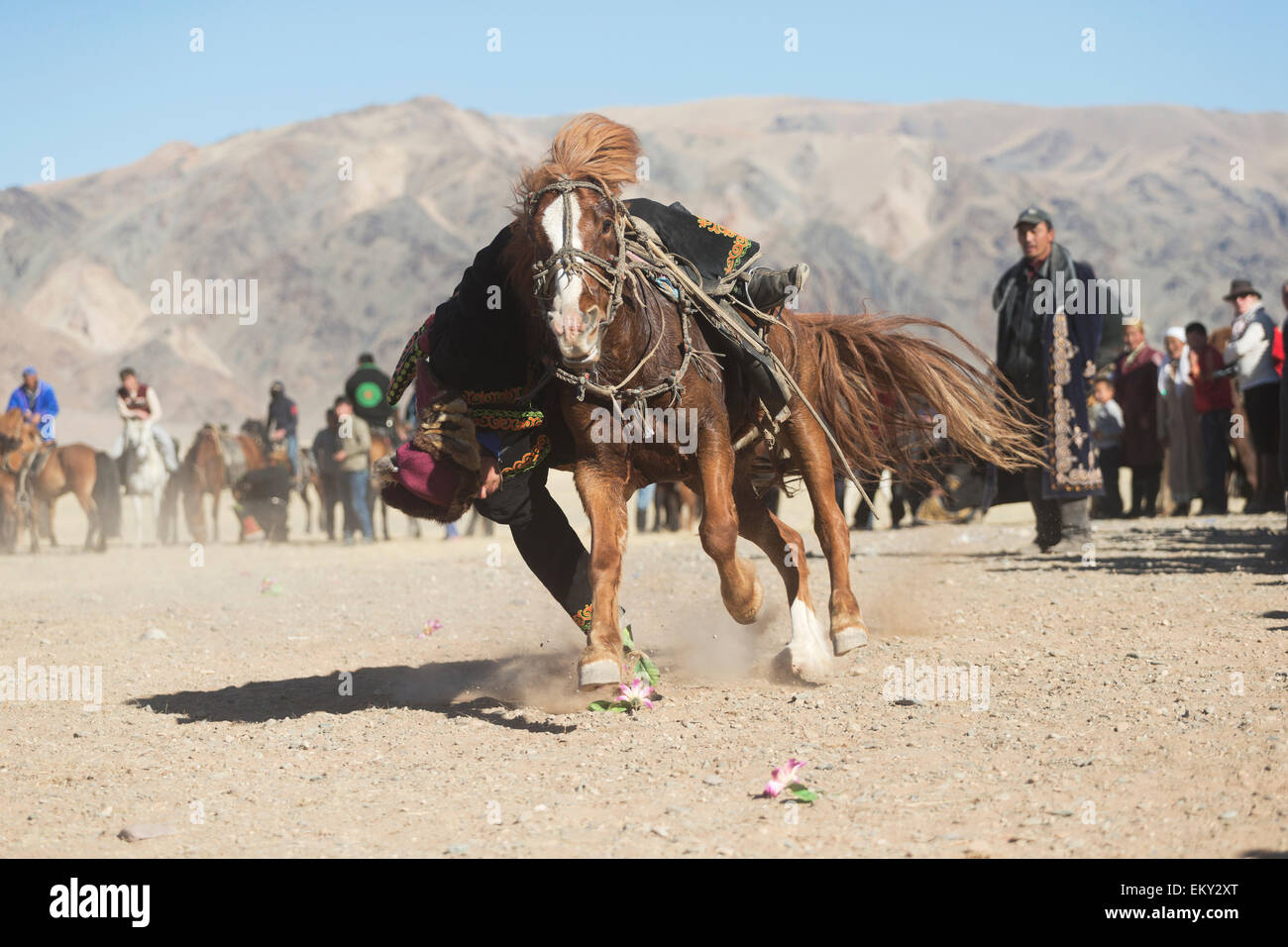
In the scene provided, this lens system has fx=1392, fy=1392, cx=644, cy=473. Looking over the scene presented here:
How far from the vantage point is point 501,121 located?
574 feet

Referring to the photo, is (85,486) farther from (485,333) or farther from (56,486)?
(485,333)

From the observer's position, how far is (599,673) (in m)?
5.06

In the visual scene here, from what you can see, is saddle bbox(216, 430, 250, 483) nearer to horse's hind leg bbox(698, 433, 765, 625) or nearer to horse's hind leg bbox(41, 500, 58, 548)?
horse's hind leg bbox(41, 500, 58, 548)

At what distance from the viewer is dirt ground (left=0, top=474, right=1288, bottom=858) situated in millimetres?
4008

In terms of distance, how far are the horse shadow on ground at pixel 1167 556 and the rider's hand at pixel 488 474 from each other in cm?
518

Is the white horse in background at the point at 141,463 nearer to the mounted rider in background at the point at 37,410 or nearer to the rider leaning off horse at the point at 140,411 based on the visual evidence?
the rider leaning off horse at the point at 140,411

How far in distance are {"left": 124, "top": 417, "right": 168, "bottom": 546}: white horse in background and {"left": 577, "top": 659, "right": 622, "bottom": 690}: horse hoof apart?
52.4ft

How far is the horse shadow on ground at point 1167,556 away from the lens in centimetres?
952

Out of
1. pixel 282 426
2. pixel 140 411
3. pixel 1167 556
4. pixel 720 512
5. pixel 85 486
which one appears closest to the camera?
pixel 720 512

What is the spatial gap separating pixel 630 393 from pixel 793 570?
143 centimetres

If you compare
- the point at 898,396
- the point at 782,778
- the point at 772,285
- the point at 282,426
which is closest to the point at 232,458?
the point at 282,426

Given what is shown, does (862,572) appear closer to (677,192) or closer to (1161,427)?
(1161,427)

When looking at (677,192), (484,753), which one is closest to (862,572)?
(484,753)

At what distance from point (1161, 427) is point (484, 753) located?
43.2 feet
